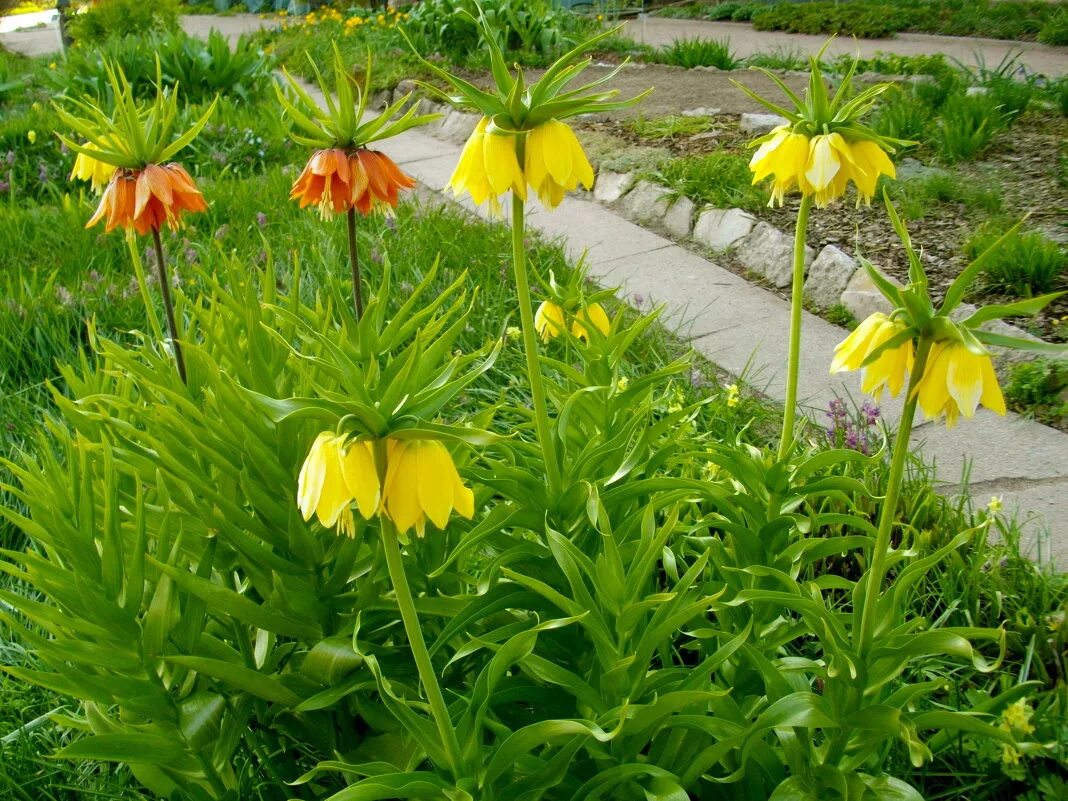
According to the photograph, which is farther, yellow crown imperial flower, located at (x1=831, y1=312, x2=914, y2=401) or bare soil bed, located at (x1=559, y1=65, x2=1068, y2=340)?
bare soil bed, located at (x1=559, y1=65, x2=1068, y2=340)

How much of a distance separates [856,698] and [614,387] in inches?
25.5

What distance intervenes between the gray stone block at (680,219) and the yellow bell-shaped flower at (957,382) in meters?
3.57

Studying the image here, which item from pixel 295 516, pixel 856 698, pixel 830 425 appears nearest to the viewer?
pixel 856 698

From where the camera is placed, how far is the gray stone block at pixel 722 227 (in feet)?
13.9

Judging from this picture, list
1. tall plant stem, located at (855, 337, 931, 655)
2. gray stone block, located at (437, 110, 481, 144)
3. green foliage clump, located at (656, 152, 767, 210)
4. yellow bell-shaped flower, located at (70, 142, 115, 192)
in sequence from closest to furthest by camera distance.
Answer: tall plant stem, located at (855, 337, 931, 655), yellow bell-shaped flower, located at (70, 142, 115, 192), green foliage clump, located at (656, 152, 767, 210), gray stone block, located at (437, 110, 481, 144)

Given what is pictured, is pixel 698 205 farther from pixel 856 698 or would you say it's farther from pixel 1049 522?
pixel 856 698

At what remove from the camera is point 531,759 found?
1.28 meters

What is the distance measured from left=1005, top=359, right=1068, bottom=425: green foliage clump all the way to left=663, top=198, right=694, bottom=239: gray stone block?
186cm

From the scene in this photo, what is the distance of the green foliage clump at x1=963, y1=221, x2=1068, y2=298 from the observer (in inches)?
133

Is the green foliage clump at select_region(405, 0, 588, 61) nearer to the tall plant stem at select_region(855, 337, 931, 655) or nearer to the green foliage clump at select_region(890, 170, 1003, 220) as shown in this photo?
the green foliage clump at select_region(890, 170, 1003, 220)

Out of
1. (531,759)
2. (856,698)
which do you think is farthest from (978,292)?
(531,759)

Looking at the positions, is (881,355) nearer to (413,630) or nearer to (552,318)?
(413,630)

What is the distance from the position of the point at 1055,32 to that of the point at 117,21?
8.65 metres

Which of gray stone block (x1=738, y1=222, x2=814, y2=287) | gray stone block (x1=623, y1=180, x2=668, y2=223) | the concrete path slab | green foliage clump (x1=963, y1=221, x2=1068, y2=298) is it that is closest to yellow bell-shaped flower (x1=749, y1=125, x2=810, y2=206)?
green foliage clump (x1=963, y1=221, x2=1068, y2=298)
